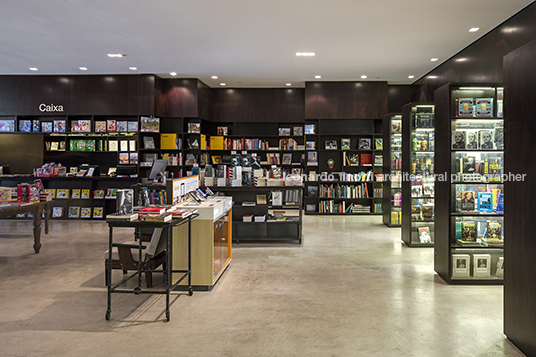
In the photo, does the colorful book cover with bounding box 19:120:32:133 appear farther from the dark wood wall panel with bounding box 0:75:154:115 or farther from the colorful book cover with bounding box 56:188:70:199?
the colorful book cover with bounding box 56:188:70:199

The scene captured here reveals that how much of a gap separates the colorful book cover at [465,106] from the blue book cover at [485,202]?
104 cm

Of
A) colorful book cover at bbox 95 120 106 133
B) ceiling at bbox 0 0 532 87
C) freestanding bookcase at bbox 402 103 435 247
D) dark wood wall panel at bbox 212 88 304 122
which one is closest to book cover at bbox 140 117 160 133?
colorful book cover at bbox 95 120 106 133

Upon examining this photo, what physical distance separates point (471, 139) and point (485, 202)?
2.74 feet

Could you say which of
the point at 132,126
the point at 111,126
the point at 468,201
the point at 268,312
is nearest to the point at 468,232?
the point at 468,201

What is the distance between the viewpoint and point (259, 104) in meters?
11.3

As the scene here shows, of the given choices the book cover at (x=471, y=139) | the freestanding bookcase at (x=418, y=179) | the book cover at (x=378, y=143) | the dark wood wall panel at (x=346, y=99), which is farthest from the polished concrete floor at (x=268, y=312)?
the dark wood wall panel at (x=346, y=99)

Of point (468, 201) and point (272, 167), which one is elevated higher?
point (272, 167)

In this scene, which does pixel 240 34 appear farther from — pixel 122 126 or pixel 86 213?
pixel 86 213

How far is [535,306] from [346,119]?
847cm

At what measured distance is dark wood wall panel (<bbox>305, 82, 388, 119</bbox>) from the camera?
10.4 metres

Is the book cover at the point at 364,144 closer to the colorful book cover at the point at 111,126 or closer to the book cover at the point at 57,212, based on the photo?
the colorful book cover at the point at 111,126

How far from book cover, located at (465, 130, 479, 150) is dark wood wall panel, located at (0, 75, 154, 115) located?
24.2 feet

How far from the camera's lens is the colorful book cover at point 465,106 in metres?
4.54

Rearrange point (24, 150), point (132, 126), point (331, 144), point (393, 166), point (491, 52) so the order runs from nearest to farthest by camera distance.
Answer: point (491, 52)
point (393, 166)
point (132, 126)
point (24, 150)
point (331, 144)
